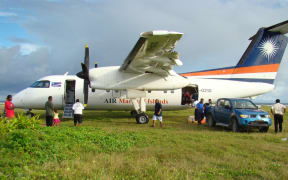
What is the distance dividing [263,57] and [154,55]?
9.03 metres

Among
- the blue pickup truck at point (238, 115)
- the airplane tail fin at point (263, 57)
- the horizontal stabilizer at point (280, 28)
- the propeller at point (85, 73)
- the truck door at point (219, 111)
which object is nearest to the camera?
the blue pickup truck at point (238, 115)

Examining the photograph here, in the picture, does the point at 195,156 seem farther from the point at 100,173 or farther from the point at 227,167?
the point at 100,173

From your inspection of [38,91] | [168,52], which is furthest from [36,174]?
[38,91]

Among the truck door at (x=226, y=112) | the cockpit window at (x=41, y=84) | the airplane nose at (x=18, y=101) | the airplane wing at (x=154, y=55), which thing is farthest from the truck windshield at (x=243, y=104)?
the airplane nose at (x=18, y=101)

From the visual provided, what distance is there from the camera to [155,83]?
14.3 meters

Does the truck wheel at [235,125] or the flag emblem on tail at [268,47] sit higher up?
the flag emblem on tail at [268,47]

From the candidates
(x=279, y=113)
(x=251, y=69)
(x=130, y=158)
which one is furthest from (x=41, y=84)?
(x=251, y=69)

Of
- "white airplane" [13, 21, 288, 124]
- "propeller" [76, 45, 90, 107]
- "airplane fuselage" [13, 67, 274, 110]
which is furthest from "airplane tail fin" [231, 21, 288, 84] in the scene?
"propeller" [76, 45, 90, 107]

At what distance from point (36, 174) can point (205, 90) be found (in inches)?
547

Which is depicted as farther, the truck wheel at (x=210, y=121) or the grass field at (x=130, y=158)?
the truck wheel at (x=210, y=121)

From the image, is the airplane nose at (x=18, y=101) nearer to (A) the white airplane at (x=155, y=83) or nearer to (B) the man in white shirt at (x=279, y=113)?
(A) the white airplane at (x=155, y=83)

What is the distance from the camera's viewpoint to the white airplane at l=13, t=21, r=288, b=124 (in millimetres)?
13734

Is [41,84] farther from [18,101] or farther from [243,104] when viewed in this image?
[243,104]

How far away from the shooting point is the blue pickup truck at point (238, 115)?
1025cm
